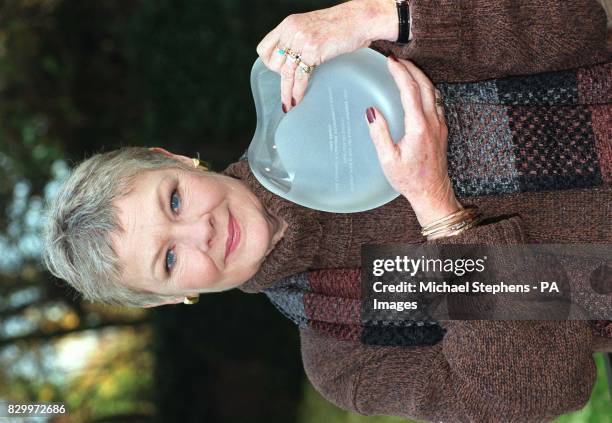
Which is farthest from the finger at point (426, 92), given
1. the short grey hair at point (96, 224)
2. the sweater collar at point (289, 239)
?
the short grey hair at point (96, 224)

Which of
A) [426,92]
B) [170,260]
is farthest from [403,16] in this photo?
[170,260]

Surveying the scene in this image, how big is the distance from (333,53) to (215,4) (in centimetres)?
277

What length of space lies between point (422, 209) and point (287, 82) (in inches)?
14.3

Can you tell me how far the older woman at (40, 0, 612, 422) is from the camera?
126 cm

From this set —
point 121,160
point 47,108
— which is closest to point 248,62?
point 47,108

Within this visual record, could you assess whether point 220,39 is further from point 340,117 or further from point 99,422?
point 99,422

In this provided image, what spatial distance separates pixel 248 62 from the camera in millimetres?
3824

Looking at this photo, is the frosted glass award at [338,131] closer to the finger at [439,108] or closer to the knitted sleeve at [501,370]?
the finger at [439,108]

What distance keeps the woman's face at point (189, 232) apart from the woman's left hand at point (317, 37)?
357 mm

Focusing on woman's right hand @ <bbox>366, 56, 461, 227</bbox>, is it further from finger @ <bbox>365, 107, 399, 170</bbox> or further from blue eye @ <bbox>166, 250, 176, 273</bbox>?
blue eye @ <bbox>166, 250, 176, 273</bbox>

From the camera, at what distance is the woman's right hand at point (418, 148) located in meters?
1.22

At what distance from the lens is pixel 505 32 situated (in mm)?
1305

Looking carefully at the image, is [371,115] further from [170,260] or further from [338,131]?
[170,260]

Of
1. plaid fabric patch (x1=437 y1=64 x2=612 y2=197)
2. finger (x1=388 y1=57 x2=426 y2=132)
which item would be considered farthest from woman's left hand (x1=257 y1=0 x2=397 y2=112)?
plaid fabric patch (x1=437 y1=64 x2=612 y2=197)
